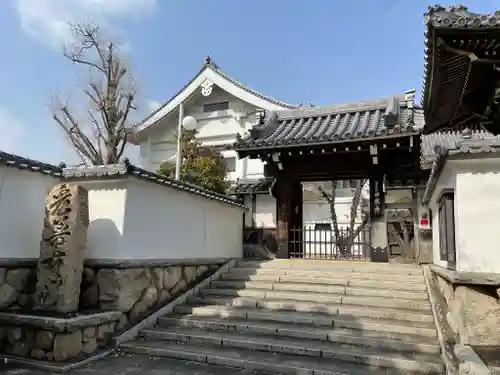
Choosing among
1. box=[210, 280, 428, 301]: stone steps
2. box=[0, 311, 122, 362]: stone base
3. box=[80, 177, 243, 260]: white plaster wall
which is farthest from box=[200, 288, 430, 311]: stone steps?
box=[0, 311, 122, 362]: stone base

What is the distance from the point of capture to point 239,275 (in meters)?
9.58

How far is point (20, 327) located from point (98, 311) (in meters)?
1.16

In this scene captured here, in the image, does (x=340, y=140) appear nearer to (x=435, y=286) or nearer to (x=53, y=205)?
(x=435, y=286)

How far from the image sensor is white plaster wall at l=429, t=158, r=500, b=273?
5328mm

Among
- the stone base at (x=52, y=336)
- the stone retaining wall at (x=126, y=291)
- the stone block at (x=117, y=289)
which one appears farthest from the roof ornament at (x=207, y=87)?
the stone base at (x=52, y=336)

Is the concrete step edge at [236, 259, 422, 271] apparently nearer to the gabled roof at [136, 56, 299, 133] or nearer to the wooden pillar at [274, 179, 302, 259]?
the wooden pillar at [274, 179, 302, 259]

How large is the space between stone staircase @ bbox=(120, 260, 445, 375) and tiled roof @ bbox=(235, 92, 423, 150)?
371cm

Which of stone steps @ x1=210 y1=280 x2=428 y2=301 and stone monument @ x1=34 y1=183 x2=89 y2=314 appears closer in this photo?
stone monument @ x1=34 y1=183 x2=89 y2=314

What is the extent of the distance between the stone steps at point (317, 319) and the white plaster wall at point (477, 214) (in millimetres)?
1407

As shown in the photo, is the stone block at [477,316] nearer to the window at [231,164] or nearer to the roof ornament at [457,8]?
the roof ornament at [457,8]

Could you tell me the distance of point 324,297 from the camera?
7.75 metres

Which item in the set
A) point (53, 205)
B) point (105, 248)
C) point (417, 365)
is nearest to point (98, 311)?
point (105, 248)

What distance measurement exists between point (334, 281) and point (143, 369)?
4.56 m

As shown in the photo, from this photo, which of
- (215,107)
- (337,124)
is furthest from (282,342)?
(215,107)
